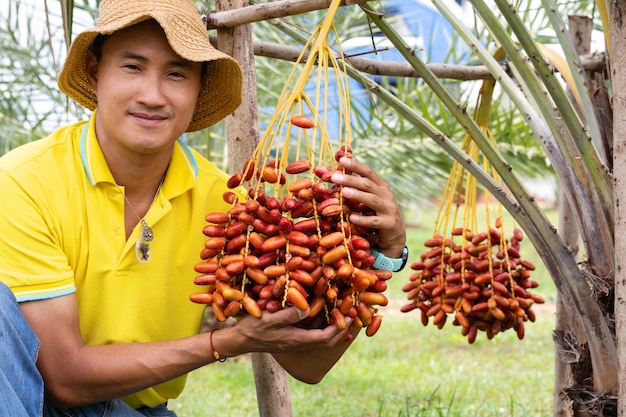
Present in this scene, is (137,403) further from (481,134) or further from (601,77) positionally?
(601,77)

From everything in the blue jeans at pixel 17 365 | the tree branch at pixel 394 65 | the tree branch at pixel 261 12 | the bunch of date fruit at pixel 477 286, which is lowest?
the blue jeans at pixel 17 365

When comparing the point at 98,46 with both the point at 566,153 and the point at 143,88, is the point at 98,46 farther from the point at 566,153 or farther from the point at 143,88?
the point at 566,153

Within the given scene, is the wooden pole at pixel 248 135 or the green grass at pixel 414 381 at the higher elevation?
the wooden pole at pixel 248 135

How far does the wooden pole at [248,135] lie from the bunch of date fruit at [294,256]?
0.58m

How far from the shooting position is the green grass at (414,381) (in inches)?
151

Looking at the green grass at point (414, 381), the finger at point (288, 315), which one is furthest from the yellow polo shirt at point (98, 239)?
the green grass at point (414, 381)

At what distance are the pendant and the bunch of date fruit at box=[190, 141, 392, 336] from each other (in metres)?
0.40

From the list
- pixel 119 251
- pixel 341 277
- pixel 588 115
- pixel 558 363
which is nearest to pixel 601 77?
pixel 588 115

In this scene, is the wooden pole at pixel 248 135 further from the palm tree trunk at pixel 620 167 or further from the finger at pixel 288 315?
the palm tree trunk at pixel 620 167

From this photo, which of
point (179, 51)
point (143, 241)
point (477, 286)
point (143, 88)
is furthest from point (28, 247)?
point (477, 286)

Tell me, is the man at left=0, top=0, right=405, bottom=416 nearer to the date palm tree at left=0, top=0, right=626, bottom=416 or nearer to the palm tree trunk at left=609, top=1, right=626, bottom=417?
the date palm tree at left=0, top=0, right=626, bottom=416

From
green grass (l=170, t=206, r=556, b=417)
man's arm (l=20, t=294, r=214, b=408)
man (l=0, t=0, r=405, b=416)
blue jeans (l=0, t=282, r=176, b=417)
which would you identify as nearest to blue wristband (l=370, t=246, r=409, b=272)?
man (l=0, t=0, r=405, b=416)

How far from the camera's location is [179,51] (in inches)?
72.3

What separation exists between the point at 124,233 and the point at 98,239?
7cm
